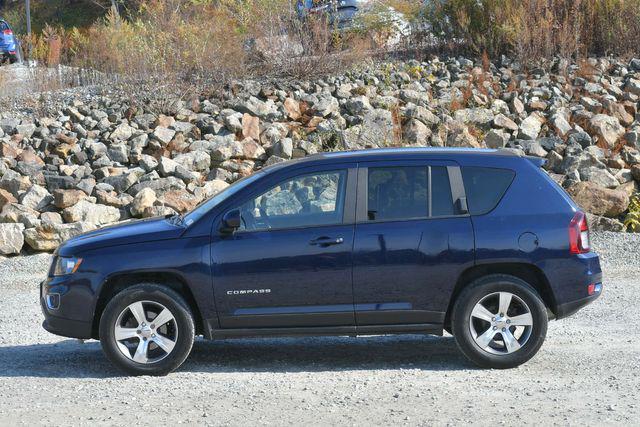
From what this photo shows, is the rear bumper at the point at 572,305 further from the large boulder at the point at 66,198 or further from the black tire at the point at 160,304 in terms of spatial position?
the large boulder at the point at 66,198

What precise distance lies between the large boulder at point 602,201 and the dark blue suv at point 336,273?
7.15 meters

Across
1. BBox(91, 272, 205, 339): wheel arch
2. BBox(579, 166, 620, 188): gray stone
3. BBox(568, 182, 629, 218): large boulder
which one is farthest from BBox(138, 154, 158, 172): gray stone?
BBox(91, 272, 205, 339): wheel arch

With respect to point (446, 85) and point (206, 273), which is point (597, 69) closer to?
point (446, 85)

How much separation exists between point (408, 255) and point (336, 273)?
0.56 metres

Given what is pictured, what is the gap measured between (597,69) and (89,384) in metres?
15.9

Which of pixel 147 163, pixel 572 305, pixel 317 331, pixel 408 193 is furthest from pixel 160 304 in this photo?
pixel 147 163

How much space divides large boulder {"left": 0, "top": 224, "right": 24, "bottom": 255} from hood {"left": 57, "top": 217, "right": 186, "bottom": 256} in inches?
242

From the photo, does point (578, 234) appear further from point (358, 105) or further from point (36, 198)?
point (358, 105)

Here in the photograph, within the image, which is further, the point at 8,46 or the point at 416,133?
the point at 8,46

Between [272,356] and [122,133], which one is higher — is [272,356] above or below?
below

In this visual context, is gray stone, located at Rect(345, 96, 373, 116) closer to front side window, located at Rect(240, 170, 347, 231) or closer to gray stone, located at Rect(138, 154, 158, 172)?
gray stone, located at Rect(138, 154, 158, 172)

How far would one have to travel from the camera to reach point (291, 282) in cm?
759

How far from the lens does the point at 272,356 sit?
8383mm

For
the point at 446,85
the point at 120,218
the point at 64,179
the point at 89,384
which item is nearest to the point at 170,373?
the point at 89,384
